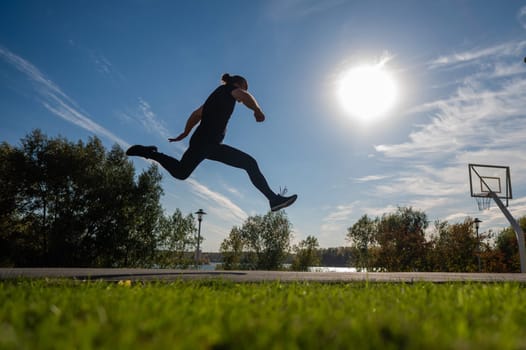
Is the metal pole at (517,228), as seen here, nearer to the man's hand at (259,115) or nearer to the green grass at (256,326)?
the man's hand at (259,115)

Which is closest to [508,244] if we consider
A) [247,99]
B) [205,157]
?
[247,99]

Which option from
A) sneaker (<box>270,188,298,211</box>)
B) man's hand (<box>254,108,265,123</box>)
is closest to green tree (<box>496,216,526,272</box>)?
sneaker (<box>270,188,298,211</box>)

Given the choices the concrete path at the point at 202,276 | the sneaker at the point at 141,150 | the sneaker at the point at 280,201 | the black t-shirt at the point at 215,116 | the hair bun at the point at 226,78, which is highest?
the hair bun at the point at 226,78

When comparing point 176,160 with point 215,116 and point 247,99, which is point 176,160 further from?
point 247,99

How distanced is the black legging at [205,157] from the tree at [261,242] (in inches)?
1932

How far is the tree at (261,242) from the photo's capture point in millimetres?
54281

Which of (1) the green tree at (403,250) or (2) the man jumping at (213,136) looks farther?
(1) the green tree at (403,250)

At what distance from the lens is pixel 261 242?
5628cm

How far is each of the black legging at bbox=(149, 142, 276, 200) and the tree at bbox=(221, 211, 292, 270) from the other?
161 ft

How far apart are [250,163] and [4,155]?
2844 centimetres

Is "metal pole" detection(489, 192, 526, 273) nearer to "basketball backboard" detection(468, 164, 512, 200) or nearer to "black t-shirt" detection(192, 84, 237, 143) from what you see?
"basketball backboard" detection(468, 164, 512, 200)

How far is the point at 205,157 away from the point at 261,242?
51838mm

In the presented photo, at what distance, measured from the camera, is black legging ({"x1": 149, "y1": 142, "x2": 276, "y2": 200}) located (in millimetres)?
5648

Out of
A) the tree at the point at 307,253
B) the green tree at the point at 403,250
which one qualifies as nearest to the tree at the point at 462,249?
the green tree at the point at 403,250
